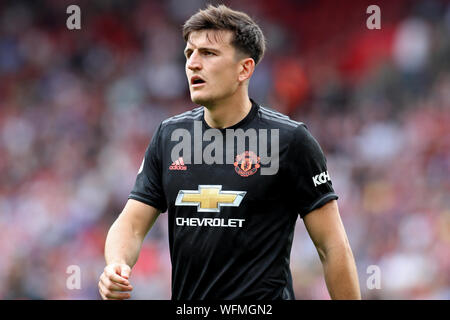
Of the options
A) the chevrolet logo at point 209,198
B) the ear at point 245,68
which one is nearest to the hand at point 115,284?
the chevrolet logo at point 209,198

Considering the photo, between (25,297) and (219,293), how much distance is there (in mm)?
6333

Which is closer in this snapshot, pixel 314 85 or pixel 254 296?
pixel 254 296

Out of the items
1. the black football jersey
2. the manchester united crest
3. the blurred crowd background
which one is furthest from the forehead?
the blurred crowd background

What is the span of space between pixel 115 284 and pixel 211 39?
4.63 ft

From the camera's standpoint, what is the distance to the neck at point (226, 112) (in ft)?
12.9

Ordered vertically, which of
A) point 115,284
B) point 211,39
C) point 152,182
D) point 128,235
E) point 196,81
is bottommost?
point 115,284

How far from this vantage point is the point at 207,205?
12.3 feet

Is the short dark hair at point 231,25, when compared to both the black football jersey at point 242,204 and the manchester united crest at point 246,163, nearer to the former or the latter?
the black football jersey at point 242,204

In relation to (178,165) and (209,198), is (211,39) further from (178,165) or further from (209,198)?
(209,198)

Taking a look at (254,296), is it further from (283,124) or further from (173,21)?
(173,21)

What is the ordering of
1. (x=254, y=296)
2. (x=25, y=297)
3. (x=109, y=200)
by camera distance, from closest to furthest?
(x=254, y=296)
(x=25, y=297)
(x=109, y=200)

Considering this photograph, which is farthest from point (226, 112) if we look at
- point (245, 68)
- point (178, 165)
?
point (178, 165)

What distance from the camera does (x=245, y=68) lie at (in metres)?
4.03

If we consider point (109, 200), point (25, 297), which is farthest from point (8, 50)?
point (25, 297)
